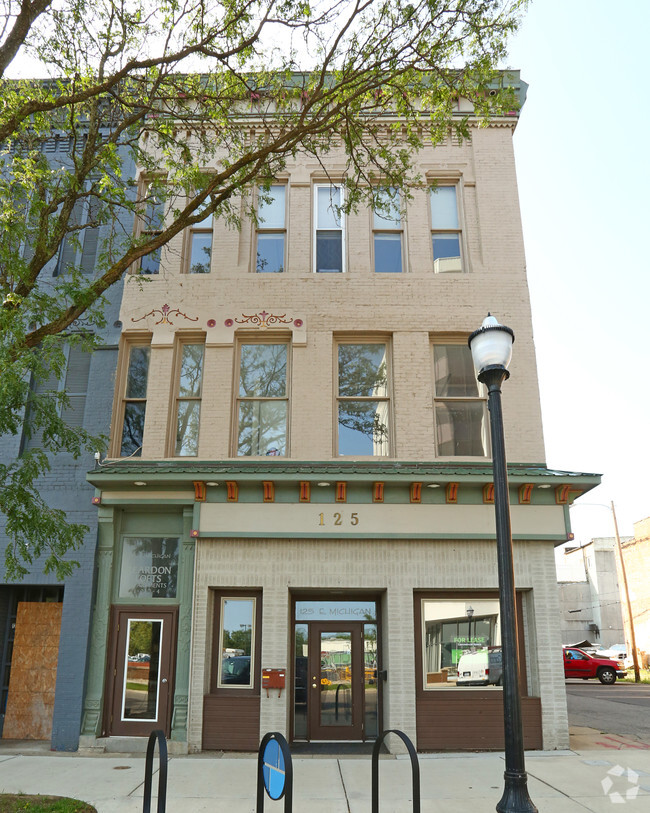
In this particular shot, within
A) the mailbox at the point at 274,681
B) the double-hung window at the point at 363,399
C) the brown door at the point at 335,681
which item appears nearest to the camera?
the mailbox at the point at 274,681

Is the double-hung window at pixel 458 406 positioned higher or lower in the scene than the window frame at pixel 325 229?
lower

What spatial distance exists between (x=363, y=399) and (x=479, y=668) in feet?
17.1

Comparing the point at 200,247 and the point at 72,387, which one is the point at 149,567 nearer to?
the point at 72,387

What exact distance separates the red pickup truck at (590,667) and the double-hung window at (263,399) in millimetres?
22945

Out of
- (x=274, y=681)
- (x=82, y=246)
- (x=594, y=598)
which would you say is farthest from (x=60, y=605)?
(x=594, y=598)

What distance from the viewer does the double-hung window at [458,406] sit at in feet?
41.1

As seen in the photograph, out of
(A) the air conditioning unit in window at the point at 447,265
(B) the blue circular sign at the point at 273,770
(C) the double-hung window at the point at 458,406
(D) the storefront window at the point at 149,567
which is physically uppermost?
(A) the air conditioning unit in window at the point at 447,265

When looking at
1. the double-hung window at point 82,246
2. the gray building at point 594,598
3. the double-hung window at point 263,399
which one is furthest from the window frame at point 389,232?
the gray building at point 594,598

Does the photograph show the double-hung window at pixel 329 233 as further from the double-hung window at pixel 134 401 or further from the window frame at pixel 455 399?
the double-hung window at pixel 134 401

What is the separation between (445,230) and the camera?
1384 centimetres

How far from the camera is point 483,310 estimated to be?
42.8ft

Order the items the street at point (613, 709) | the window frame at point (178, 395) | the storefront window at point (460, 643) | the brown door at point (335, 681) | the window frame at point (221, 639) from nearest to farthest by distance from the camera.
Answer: the window frame at point (221, 639) → the storefront window at point (460, 643) → the brown door at point (335, 681) → the window frame at point (178, 395) → the street at point (613, 709)

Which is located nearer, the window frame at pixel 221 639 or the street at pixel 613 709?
the window frame at pixel 221 639

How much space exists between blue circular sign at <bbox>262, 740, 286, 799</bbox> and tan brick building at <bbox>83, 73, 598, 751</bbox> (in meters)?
5.62
